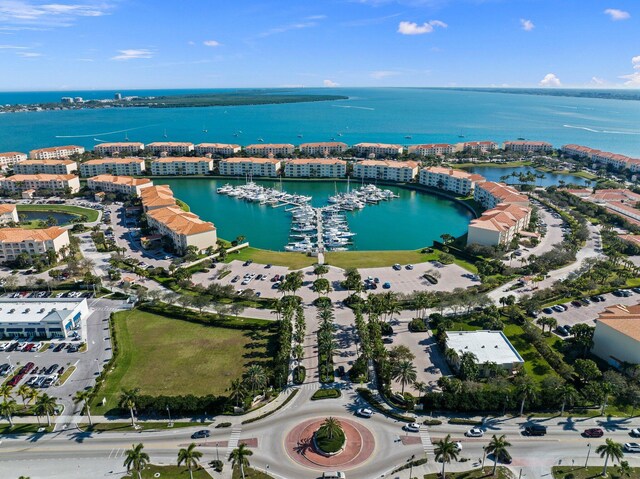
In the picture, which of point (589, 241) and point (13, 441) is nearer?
point (13, 441)

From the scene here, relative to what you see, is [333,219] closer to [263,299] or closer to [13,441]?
[263,299]

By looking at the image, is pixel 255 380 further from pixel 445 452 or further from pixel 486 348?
pixel 486 348

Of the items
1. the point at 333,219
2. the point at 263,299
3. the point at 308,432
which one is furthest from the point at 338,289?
the point at 333,219

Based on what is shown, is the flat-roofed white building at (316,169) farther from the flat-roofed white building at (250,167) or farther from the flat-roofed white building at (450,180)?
the flat-roofed white building at (450,180)

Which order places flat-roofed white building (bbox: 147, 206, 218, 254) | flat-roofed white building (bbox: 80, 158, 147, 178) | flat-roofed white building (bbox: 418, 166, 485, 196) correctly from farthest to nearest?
flat-roofed white building (bbox: 80, 158, 147, 178)
flat-roofed white building (bbox: 418, 166, 485, 196)
flat-roofed white building (bbox: 147, 206, 218, 254)

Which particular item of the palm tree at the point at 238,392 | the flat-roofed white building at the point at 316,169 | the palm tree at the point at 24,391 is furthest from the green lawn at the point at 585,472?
the flat-roofed white building at the point at 316,169

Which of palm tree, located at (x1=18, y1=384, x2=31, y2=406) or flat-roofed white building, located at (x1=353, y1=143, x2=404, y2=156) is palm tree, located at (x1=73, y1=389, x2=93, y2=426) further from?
flat-roofed white building, located at (x1=353, y1=143, x2=404, y2=156)

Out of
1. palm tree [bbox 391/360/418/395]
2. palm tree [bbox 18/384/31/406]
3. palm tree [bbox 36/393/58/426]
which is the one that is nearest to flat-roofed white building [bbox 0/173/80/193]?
palm tree [bbox 18/384/31/406]

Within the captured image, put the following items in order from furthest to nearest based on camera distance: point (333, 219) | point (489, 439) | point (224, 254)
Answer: point (333, 219), point (224, 254), point (489, 439)
